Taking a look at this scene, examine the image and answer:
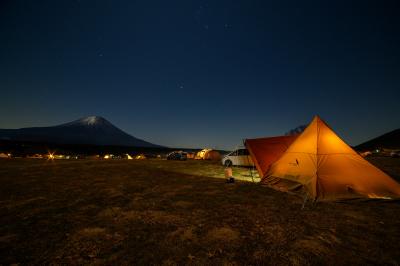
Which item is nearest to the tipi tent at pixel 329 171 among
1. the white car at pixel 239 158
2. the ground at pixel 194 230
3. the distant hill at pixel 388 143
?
the ground at pixel 194 230

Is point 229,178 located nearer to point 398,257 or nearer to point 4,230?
point 398,257

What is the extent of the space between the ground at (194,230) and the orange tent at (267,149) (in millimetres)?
4314

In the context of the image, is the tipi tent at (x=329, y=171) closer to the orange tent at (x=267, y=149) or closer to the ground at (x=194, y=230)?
the ground at (x=194, y=230)

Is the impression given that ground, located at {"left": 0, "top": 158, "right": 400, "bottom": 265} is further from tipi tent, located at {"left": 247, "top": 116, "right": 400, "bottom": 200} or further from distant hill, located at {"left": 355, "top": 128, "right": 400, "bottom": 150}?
distant hill, located at {"left": 355, "top": 128, "right": 400, "bottom": 150}

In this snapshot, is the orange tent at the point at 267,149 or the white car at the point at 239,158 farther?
the white car at the point at 239,158

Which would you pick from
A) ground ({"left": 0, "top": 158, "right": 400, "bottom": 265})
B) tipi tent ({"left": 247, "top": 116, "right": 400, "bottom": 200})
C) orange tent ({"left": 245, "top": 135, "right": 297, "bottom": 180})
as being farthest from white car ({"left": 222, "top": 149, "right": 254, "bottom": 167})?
ground ({"left": 0, "top": 158, "right": 400, "bottom": 265})

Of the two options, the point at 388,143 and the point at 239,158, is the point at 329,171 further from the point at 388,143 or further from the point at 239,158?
the point at 388,143

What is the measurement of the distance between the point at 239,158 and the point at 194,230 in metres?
14.4

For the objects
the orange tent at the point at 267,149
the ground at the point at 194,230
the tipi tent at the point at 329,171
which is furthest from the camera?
the orange tent at the point at 267,149

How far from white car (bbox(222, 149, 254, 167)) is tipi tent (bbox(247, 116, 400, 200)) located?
31.0 ft

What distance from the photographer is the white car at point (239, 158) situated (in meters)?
17.8

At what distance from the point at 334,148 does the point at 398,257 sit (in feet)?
15.2

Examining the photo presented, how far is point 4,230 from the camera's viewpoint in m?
4.43

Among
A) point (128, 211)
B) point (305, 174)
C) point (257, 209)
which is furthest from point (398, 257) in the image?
point (128, 211)
